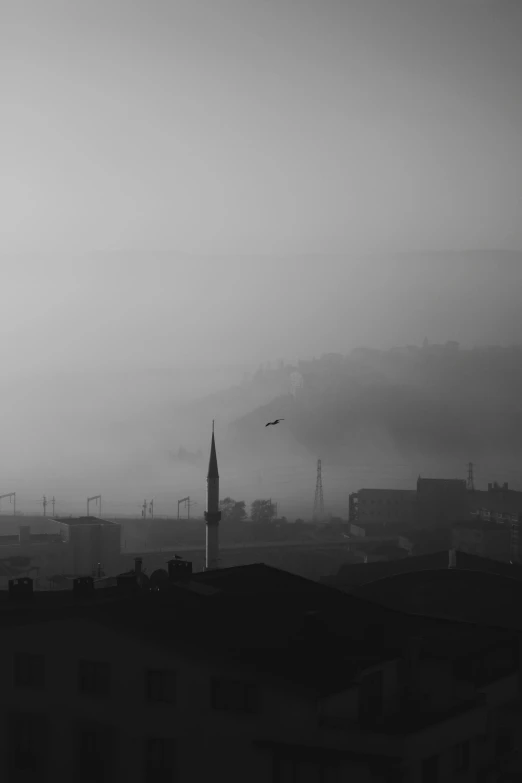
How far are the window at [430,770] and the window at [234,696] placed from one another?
11.1ft

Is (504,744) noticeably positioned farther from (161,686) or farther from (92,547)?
(92,547)

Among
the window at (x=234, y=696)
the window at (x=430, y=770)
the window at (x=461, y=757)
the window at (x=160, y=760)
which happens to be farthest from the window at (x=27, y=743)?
the window at (x=461, y=757)

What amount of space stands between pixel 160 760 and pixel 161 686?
4.79 feet

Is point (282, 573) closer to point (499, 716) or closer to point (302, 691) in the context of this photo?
point (499, 716)

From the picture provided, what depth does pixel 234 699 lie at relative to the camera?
2039cm

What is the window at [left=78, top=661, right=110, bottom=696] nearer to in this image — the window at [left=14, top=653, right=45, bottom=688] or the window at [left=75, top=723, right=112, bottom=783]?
the window at [left=75, top=723, right=112, bottom=783]

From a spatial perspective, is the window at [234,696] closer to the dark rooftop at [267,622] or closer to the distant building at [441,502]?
the dark rooftop at [267,622]

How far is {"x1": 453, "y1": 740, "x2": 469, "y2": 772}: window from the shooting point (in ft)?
67.2

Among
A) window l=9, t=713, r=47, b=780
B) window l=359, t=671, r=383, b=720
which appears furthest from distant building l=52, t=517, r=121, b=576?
window l=359, t=671, r=383, b=720

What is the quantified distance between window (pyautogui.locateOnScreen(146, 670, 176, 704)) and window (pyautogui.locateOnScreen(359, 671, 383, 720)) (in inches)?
153

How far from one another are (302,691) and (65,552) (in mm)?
79536

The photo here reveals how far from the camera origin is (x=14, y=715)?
881 inches

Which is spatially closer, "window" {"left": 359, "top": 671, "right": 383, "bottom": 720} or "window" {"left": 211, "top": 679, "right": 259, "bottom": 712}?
"window" {"left": 211, "top": 679, "right": 259, "bottom": 712}

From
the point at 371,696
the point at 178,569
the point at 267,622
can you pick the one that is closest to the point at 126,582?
the point at 178,569
